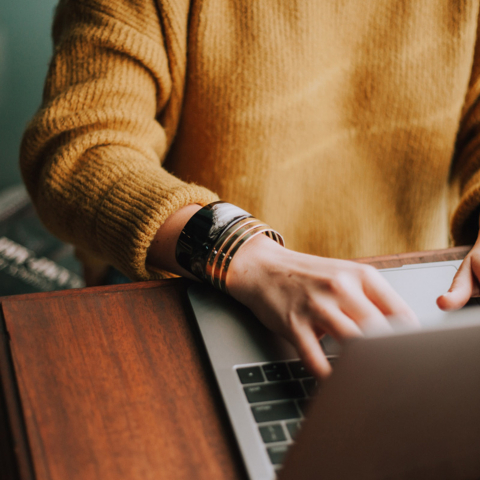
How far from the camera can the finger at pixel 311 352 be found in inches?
12.9

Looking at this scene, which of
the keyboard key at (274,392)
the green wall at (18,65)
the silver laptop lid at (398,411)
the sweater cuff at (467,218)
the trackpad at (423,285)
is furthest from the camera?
the green wall at (18,65)

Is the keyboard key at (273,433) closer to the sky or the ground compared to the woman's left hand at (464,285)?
closer to the ground

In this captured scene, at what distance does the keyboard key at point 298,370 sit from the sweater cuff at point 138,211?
0.63ft

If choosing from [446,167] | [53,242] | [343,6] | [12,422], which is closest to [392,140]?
[446,167]

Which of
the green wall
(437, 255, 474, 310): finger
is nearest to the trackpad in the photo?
(437, 255, 474, 310): finger

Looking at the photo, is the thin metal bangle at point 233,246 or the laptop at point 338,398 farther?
the thin metal bangle at point 233,246

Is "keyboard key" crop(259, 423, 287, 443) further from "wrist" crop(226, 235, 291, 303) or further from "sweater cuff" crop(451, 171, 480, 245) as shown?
"sweater cuff" crop(451, 171, 480, 245)

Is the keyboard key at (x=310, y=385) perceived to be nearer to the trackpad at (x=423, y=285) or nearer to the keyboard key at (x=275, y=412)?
the keyboard key at (x=275, y=412)

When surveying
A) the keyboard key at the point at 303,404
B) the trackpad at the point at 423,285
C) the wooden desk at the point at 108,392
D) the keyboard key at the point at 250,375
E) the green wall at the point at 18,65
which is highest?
the trackpad at the point at 423,285

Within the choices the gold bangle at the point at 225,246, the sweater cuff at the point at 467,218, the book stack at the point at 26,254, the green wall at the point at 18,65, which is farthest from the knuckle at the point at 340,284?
the green wall at the point at 18,65

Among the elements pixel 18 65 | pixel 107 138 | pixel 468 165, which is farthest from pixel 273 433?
pixel 18 65

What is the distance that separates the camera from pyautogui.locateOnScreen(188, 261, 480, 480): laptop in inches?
8.5

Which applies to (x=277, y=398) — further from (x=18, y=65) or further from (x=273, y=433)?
(x=18, y=65)

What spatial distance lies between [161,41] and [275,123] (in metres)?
0.20
